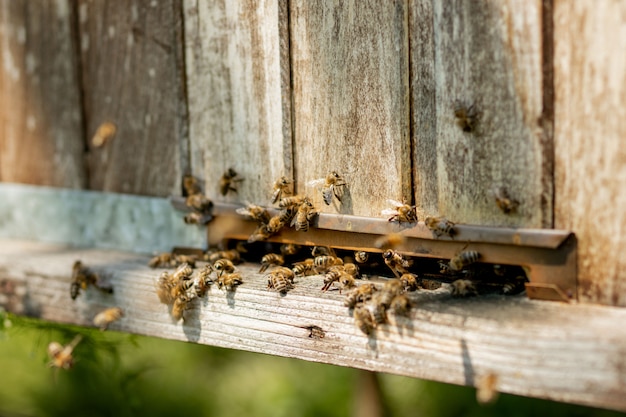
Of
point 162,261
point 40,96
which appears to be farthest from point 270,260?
point 40,96

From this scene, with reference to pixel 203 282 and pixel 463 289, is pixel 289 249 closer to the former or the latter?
pixel 203 282

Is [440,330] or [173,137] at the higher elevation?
[173,137]

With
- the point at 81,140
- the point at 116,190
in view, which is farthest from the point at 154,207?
the point at 81,140

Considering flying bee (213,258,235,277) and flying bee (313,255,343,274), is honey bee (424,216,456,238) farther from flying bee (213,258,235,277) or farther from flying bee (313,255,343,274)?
flying bee (213,258,235,277)

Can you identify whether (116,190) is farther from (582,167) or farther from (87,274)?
(582,167)

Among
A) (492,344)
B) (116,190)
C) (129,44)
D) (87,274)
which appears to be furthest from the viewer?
(116,190)

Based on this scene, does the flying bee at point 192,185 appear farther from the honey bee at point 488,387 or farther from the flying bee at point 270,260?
the honey bee at point 488,387
